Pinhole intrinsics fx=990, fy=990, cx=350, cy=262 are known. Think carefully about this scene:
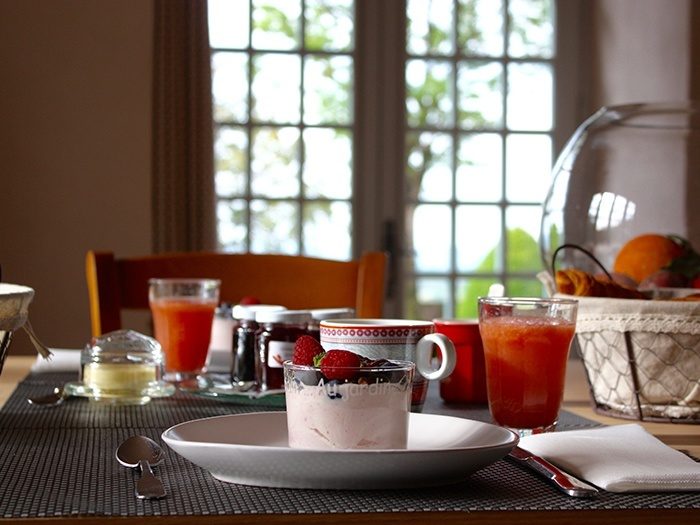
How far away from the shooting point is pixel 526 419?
34.0 inches

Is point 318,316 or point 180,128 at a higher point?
point 180,128

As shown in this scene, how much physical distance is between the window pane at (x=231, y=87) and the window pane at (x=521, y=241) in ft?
3.67

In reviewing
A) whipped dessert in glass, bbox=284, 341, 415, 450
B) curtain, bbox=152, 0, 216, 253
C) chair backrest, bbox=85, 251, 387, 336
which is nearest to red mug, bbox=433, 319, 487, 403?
whipped dessert in glass, bbox=284, 341, 415, 450

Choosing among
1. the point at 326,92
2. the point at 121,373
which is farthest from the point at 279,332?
the point at 326,92

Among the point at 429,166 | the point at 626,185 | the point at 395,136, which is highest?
the point at 395,136

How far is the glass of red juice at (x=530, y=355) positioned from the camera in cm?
86

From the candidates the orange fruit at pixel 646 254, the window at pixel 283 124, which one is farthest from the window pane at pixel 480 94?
the orange fruit at pixel 646 254

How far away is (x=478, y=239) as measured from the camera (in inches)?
152

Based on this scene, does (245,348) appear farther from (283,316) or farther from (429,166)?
(429,166)

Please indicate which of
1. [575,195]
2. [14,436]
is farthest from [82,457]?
[575,195]

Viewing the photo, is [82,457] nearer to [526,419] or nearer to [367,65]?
[526,419]

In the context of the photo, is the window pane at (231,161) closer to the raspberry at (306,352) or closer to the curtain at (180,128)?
the curtain at (180,128)

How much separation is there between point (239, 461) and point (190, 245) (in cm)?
300

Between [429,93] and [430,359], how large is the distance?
3137 mm
